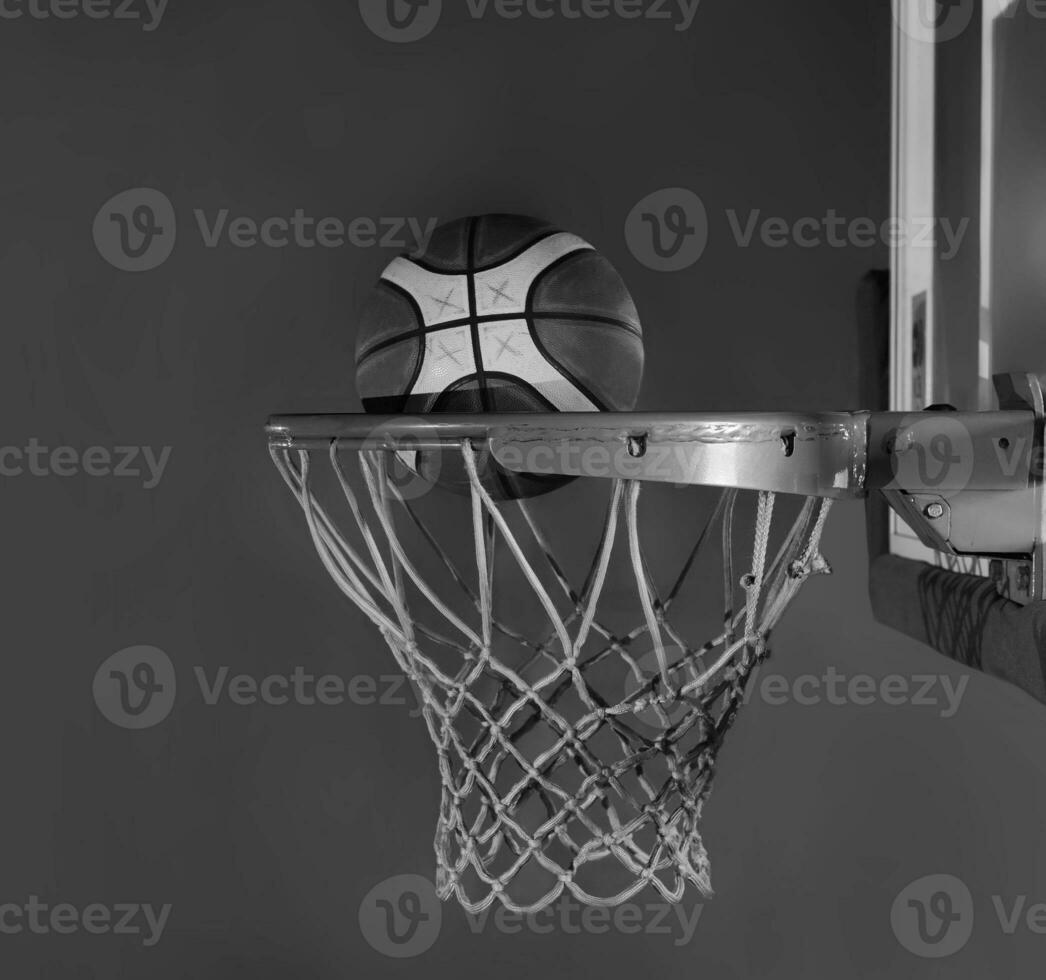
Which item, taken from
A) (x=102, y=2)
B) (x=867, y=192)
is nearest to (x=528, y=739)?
(x=867, y=192)

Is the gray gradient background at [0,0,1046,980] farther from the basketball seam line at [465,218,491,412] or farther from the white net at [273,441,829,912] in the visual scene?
the basketball seam line at [465,218,491,412]

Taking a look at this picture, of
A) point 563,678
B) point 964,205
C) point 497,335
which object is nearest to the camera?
point 497,335

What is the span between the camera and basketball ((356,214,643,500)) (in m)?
1.18

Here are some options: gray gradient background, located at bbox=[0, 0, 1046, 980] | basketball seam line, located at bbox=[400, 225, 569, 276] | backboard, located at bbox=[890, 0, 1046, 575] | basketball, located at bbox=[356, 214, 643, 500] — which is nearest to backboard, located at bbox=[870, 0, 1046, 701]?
backboard, located at bbox=[890, 0, 1046, 575]

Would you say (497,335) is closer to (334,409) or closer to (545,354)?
(545,354)

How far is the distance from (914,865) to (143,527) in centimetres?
148

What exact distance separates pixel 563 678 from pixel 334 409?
0.60m

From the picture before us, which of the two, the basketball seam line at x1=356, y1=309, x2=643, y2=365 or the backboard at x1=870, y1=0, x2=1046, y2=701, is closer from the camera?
the backboard at x1=870, y1=0, x2=1046, y2=701

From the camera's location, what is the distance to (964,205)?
51.2 inches

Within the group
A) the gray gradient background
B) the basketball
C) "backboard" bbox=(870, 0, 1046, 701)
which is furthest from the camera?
the gray gradient background

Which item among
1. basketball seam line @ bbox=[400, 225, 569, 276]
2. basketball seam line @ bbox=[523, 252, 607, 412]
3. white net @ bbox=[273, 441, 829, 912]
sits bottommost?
white net @ bbox=[273, 441, 829, 912]

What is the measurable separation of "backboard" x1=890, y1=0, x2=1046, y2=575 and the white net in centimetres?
32

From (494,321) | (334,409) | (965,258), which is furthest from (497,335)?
(965,258)

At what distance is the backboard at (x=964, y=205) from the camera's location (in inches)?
44.0
